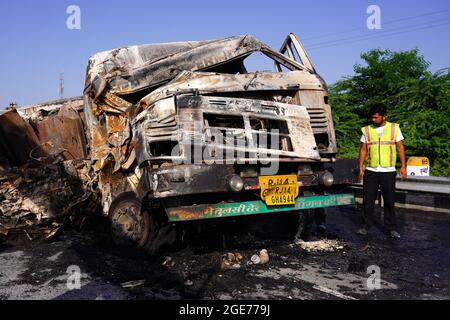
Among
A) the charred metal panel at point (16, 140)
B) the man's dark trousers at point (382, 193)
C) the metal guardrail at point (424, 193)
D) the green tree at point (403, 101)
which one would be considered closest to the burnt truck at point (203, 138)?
the man's dark trousers at point (382, 193)

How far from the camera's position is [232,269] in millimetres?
3861

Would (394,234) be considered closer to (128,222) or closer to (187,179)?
(187,179)

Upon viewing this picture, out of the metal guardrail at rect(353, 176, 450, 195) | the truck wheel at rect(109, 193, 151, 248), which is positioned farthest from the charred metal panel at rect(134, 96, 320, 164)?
the metal guardrail at rect(353, 176, 450, 195)

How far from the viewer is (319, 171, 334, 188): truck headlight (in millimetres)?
4312

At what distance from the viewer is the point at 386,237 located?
5.20m

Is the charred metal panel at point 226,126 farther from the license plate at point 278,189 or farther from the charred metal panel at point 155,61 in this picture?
the charred metal panel at point 155,61

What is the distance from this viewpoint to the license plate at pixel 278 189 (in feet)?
13.2

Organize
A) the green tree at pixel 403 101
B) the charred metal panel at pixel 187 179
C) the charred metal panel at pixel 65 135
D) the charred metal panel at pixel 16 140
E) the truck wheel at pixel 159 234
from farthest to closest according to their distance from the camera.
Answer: the green tree at pixel 403 101 < the charred metal panel at pixel 65 135 < the charred metal panel at pixel 16 140 < the truck wheel at pixel 159 234 < the charred metal panel at pixel 187 179

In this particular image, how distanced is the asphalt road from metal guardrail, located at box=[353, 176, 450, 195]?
1.36 meters

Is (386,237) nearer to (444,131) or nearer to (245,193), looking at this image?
(245,193)

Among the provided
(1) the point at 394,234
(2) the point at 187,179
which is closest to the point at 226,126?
(2) the point at 187,179

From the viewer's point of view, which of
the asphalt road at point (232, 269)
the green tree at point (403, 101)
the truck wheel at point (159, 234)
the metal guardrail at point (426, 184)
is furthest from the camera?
the green tree at point (403, 101)

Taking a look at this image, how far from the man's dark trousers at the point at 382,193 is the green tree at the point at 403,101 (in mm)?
4985

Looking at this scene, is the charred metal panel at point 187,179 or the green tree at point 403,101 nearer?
the charred metal panel at point 187,179
